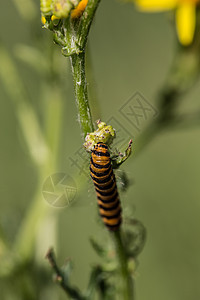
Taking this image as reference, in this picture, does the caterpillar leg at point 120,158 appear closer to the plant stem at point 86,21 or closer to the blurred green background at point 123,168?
the plant stem at point 86,21

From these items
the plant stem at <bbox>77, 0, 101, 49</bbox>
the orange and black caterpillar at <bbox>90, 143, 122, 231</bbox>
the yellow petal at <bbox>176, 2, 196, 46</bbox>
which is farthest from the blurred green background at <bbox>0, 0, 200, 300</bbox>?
the plant stem at <bbox>77, 0, 101, 49</bbox>

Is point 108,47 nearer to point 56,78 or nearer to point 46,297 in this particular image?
point 56,78

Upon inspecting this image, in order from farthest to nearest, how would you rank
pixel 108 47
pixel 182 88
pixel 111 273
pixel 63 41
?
pixel 108 47 → pixel 182 88 → pixel 111 273 → pixel 63 41

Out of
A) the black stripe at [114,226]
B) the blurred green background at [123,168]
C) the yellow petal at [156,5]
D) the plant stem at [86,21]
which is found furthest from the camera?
the blurred green background at [123,168]

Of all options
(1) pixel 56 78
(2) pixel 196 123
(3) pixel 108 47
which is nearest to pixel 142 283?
(2) pixel 196 123

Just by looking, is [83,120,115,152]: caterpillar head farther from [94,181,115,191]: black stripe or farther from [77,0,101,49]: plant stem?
[77,0,101,49]: plant stem

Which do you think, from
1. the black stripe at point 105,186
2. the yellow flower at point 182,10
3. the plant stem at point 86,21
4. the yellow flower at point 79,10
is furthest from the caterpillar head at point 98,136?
the yellow flower at point 182,10
